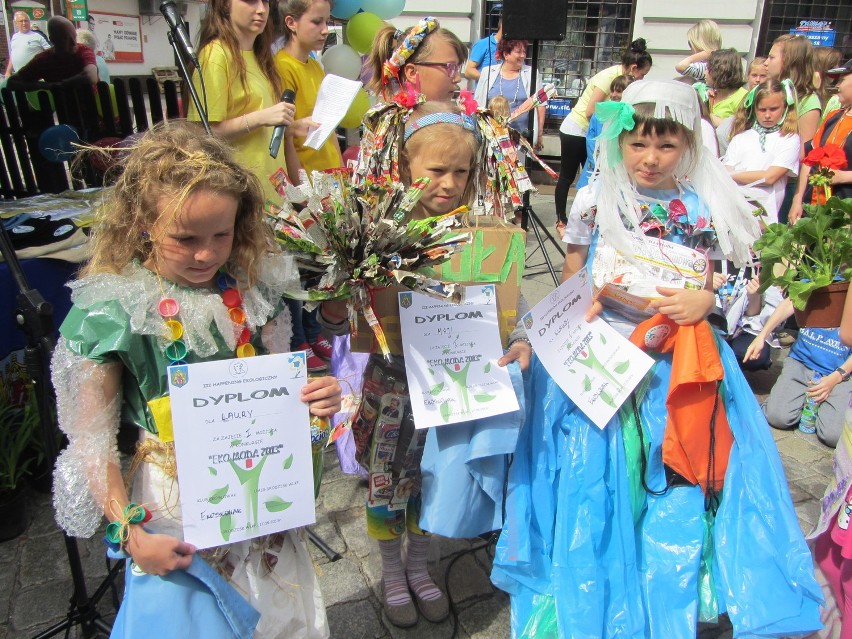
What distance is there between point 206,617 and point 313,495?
340 mm

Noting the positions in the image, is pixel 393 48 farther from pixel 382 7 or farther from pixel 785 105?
pixel 785 105

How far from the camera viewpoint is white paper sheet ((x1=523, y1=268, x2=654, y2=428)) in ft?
6.39

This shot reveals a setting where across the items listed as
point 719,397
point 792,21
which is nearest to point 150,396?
point 719,397

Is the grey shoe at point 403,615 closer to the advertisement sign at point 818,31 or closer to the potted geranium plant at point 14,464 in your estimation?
the potted geranium plant at point 14,464

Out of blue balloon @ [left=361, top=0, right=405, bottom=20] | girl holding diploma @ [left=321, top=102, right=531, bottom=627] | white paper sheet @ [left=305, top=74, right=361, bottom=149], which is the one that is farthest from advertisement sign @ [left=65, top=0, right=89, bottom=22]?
Answer: girl holding diploma @ [left=321, top=102, right=531, bottom=627]

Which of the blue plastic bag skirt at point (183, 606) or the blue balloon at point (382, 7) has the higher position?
the blue balloon at point (382, 7)

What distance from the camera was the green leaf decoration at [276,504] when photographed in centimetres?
150

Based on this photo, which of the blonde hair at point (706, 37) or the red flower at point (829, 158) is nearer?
the red flower at point (829, 158)

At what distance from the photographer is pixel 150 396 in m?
1.48

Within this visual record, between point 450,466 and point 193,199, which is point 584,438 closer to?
point 450,466

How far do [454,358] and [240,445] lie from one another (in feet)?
2.20

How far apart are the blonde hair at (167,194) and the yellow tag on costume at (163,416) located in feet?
1.03

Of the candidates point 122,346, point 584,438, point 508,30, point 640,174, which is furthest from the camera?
point 508,30

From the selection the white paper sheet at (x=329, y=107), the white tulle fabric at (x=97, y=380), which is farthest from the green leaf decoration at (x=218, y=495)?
the white paper sheet at (x=329, y=107)
